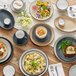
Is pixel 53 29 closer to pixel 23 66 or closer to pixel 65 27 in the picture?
pixel 65 27

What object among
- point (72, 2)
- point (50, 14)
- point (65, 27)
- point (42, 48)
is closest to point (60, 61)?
point (42, 48)

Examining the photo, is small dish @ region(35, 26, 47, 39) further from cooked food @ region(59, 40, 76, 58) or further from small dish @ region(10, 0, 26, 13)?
small dish @ region(10, 0, 26, 13)

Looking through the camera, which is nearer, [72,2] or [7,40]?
[7,40]

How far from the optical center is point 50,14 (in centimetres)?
315

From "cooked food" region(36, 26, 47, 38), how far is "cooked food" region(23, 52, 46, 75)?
0.27 m

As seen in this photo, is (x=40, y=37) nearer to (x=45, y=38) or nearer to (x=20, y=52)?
(x=45, y=38)

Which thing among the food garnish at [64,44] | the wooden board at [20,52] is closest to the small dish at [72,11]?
the food garnish at [64,44]

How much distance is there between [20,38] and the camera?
291 centimetres

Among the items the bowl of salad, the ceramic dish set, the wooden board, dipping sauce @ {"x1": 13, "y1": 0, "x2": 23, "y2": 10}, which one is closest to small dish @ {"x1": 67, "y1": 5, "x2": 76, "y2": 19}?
the ceramic dish set

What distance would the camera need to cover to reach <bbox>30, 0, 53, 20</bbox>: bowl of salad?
3137 mm

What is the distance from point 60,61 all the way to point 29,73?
1.52ft

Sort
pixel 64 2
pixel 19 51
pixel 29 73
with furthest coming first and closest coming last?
pixel 64 2, pixel 19 51, pixel 29 73

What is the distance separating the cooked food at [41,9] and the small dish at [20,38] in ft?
1.26

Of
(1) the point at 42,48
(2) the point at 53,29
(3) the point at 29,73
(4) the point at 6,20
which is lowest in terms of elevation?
(3) the point at 29,73
